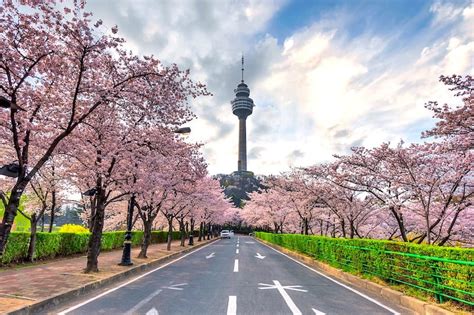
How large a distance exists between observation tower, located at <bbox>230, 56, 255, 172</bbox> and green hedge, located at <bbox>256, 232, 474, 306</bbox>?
166 m

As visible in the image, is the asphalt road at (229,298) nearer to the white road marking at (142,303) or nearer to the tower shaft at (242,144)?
the white road marking at (142,303)

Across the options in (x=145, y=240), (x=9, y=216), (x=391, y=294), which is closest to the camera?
(x=9, y=216)

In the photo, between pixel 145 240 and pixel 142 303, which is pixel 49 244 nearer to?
pixel 145 240

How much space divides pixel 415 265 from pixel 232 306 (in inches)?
206

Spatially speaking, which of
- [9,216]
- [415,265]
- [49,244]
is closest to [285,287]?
[415,265]

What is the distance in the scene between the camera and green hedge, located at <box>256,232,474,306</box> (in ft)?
22.2

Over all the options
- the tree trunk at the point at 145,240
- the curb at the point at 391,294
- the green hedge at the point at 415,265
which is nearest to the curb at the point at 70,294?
the tree trunk at the point at 145,240

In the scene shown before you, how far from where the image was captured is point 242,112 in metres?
181

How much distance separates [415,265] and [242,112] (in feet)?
572

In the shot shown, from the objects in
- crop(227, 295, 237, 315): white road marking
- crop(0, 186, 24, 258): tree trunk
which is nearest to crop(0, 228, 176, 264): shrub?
crop(0, 186, 24, 258): tree trunk

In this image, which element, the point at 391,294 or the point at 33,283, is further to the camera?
the point at 33,283

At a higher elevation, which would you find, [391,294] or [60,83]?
[60,83]

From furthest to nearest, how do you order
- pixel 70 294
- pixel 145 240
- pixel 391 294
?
pixel 145 240, pixel 391 294, pixel 70 294

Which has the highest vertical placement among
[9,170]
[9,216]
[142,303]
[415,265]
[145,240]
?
[9,170]
